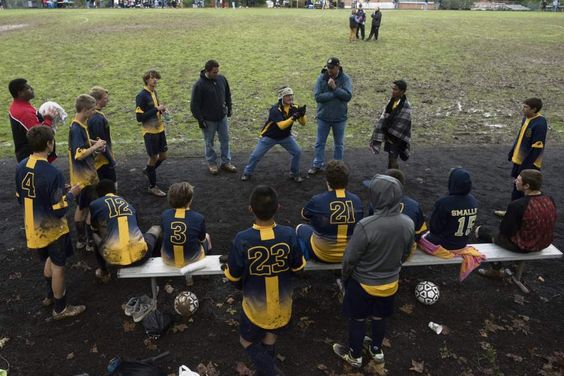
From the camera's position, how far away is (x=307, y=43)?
23.3 metres

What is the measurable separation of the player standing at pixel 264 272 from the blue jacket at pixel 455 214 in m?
2.20

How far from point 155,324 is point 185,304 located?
43 centimetres

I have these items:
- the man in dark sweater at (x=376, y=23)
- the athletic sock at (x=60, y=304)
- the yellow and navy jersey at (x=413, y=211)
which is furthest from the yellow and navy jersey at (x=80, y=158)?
the man in dark sweater at (x=376, y=23)

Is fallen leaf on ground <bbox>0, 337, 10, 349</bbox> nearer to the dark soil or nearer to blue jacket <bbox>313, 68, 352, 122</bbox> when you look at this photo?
the dark soil

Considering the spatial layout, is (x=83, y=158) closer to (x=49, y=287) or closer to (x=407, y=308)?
(x=49, y=287)

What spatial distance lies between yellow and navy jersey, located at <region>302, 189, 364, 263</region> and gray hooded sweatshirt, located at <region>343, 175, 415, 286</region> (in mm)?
955

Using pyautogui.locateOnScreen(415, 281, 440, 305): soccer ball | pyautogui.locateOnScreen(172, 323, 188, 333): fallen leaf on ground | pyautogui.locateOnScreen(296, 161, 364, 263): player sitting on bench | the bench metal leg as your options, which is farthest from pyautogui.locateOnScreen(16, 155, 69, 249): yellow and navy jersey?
the bench metal leg

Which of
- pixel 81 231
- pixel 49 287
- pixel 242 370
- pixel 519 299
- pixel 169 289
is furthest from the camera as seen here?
pixel 81 231

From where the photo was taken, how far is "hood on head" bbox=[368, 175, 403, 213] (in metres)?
3.75

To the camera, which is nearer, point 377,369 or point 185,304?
point 377,369

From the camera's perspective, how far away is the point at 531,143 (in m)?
7.03

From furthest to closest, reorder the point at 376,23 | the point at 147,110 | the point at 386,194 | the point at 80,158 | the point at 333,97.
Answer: the point at 376,23 < the point at 333,97 < the point at 147,110 < the point at 80,158 < the point at 386,194

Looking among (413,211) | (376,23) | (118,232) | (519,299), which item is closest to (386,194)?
(413,211)

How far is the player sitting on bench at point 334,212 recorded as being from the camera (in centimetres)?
489
